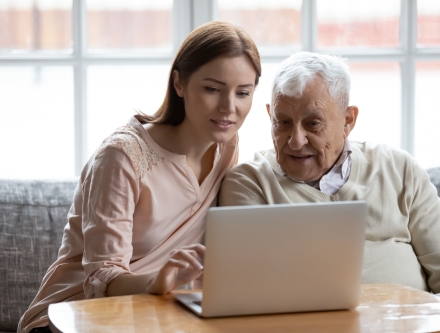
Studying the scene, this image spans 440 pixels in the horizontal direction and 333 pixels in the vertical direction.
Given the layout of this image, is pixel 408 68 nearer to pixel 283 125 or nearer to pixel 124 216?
pixel 283 125

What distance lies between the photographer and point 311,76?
201 cm

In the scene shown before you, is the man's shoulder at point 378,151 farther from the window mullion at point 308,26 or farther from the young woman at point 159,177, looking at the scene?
the window mullion at point 308,26

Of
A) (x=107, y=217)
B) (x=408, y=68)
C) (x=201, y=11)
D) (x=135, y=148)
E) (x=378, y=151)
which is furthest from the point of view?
(x=408, y=68)

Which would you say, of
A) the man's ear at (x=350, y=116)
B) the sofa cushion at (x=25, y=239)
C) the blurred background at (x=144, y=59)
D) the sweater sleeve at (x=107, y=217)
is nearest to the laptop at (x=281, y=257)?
the sweater sleeve at (x=107, y=217)

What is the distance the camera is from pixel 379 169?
7.06 feet

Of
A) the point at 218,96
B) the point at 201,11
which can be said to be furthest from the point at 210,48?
the point at 201,11

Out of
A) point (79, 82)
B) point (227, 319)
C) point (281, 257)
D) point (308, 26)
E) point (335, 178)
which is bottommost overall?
point (227, 319)

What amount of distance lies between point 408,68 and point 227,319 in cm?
204

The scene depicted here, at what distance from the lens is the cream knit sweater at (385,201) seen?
2.02m

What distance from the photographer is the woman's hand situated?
1.48 m

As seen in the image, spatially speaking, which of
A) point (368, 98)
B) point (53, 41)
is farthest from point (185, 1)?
point (368, 98)

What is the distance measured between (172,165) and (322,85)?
0.49 metres

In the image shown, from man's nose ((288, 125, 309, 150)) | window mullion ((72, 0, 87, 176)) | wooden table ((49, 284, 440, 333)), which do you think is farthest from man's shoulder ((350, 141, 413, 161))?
window mullion ((72, 0, 87, 176))

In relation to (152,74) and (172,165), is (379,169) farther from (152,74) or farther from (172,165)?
(152,74)
